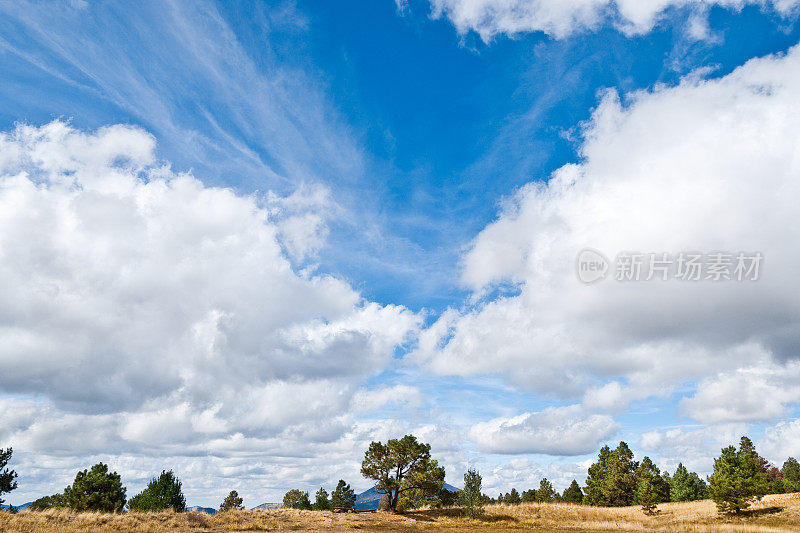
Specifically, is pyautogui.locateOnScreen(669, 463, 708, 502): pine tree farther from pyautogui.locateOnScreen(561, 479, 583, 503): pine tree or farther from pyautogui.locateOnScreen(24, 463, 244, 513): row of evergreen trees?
pyautogui.locateOnScreen(24, 463, 244, 513): row of evergreen trees

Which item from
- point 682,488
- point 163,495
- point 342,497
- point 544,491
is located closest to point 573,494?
point 544,491

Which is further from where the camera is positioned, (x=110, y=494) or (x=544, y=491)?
(x=544, y=491)

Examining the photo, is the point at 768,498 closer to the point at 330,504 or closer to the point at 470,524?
the point at 470,524

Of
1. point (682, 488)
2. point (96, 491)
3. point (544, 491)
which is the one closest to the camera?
point (96, 491)

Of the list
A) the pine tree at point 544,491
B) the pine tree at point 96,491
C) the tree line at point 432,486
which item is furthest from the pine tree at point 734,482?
the pine tree at point 96,491

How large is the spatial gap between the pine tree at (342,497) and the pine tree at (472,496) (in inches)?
1836

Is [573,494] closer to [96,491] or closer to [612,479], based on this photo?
[612,479]

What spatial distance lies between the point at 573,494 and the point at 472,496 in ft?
228

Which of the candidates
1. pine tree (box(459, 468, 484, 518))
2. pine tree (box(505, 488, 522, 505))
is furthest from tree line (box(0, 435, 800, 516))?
pine tree (box(505, 488, 522, 505))

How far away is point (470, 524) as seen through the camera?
198 feet

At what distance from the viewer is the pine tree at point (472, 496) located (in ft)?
217

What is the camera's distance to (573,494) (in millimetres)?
119312

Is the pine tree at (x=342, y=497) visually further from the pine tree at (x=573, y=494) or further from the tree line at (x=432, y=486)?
the pine tree at (x=573, y=494)

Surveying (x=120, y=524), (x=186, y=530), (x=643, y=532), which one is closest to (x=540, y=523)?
(x=643, y=532)
